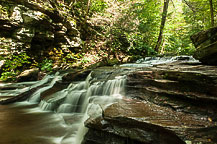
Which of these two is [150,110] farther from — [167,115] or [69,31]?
[69,31]

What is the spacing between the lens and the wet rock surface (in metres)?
1.99

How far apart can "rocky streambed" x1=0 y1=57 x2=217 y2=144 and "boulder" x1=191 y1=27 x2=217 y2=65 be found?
1.65 metres

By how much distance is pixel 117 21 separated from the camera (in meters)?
10.8

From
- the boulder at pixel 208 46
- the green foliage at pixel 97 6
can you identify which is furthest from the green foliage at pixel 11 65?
the boulder at pixel 208 46

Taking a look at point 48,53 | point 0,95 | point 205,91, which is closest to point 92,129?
A: point 205,91

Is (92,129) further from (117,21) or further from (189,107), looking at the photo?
(117,21)

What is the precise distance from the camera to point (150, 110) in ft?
9.18

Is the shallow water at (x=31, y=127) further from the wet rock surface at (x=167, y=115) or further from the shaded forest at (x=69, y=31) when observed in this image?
the shaded forest at (x=69, y=31)

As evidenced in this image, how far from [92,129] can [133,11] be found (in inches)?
467

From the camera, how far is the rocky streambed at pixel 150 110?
2037 mm

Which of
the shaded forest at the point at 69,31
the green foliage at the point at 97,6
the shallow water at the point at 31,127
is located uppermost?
the green foliage at the point at 97,6

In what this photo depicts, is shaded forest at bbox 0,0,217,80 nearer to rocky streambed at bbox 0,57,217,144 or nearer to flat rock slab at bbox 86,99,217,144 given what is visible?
rocky streambed at bbox 0,57,217,144

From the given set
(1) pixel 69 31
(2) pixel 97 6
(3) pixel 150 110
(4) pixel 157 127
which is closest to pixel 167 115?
(3) pixel 150 110

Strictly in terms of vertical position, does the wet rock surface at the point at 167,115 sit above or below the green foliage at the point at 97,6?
below
